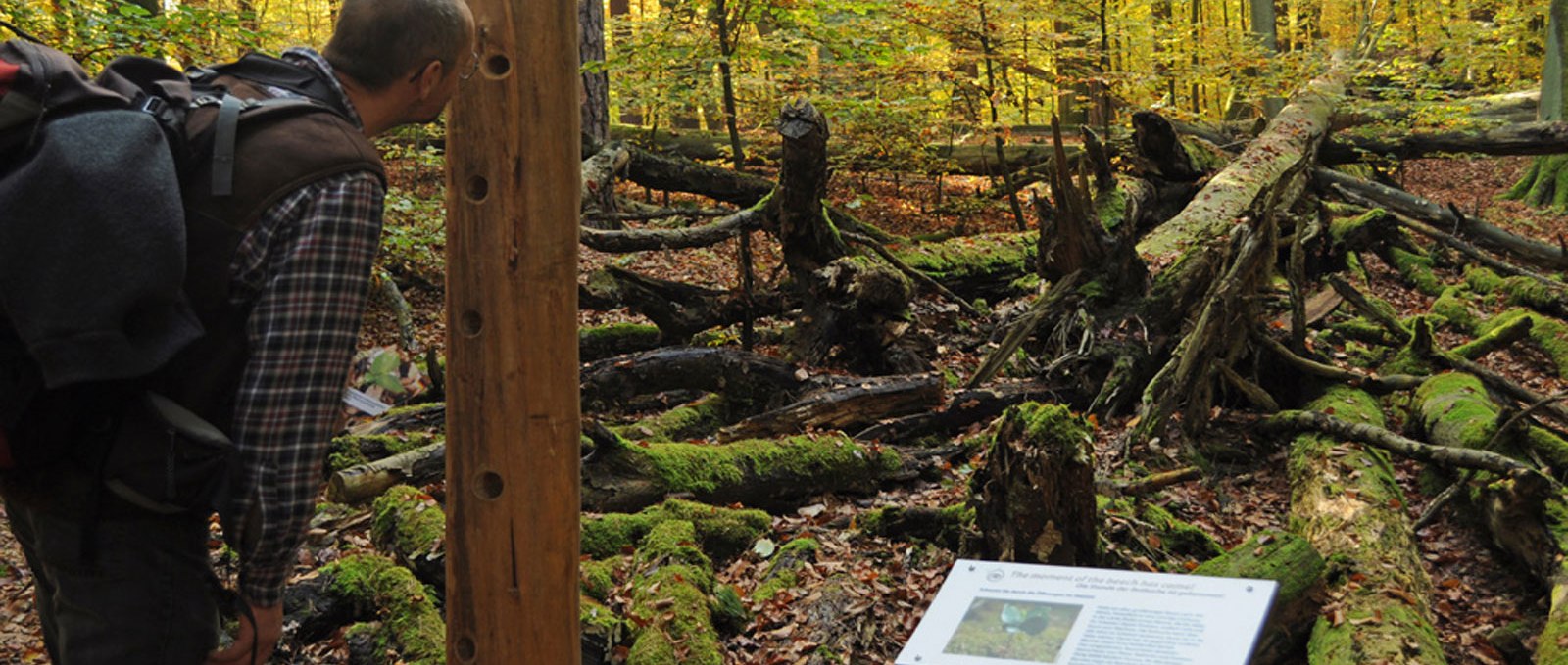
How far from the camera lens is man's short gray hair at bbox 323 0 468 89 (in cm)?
270

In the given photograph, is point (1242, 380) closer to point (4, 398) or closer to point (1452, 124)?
point (4, 398)

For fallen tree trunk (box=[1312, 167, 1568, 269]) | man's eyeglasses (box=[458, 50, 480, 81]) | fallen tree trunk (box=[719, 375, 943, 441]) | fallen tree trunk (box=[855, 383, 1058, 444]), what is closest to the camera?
man's eyeglasses (box=[458, 50, 480, 81])

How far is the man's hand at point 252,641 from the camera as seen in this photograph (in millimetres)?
2645

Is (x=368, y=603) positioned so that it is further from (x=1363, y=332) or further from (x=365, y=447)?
(x=1363, y=332)

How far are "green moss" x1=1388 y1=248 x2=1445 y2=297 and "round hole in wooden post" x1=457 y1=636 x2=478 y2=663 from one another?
435 inches

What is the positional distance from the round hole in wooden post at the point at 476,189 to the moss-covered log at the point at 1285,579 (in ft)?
10.6

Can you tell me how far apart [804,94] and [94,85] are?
40.6 feet

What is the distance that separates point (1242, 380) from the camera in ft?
24.6

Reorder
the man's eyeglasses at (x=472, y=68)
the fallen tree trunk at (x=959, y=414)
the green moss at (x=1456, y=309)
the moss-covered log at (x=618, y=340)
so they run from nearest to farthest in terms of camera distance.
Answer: the man's eyeglasses at (x=472, y=68) < the fallen tree trunk at (x=959, y=414) < the moss-covered log at (x=618, y=340) < the green moss at (x=1456, y=309)

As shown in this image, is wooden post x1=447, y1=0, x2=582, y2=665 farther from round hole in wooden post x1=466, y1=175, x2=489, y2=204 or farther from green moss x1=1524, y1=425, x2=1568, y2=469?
green moss x1=1524, y1=425, x2=1568, y2=469

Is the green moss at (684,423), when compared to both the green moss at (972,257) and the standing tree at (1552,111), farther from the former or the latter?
the standing tree at (1552,111)

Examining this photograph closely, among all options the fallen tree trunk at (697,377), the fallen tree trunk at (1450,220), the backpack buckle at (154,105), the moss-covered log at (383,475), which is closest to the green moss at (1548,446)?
the fallen tree trunk at (1450,220)

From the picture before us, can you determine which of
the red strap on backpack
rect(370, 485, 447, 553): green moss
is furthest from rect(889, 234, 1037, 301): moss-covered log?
the red strap on backpack

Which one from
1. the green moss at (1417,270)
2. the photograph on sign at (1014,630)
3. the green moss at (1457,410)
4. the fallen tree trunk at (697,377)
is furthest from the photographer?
the green moss at (1417,270)
